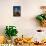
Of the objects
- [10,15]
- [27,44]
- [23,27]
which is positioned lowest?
[27,44]

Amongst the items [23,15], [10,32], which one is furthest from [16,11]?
[10,32]

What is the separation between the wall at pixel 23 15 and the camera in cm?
291

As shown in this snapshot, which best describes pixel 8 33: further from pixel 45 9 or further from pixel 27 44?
pixel 45 9

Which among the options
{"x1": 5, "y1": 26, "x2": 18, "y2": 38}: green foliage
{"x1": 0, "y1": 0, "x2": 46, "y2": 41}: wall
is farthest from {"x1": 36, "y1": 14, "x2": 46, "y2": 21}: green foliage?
{"x1": 5, "y1": 26, "x2": 18, "y2": 38}: green foliage

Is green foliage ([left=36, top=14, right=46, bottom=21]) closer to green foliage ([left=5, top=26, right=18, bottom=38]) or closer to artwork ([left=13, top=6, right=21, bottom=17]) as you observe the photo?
artwork ([left=13, top=6, right=21, bottom=17])

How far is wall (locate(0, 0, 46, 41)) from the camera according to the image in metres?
2.91

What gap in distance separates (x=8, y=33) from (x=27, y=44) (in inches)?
14.0

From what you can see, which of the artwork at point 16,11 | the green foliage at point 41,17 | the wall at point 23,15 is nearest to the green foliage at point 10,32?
the wall at point 23,15

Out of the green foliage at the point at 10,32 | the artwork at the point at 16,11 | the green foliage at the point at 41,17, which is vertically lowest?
the green foliage at the point at 10,32

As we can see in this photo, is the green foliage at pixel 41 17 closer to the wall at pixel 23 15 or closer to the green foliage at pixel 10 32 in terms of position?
the wall at pixel 23 15

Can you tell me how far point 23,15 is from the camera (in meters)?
2.93

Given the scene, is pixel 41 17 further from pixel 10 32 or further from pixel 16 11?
pixel 10 32

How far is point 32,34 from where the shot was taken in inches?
116

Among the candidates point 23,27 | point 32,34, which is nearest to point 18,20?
point 23,27
